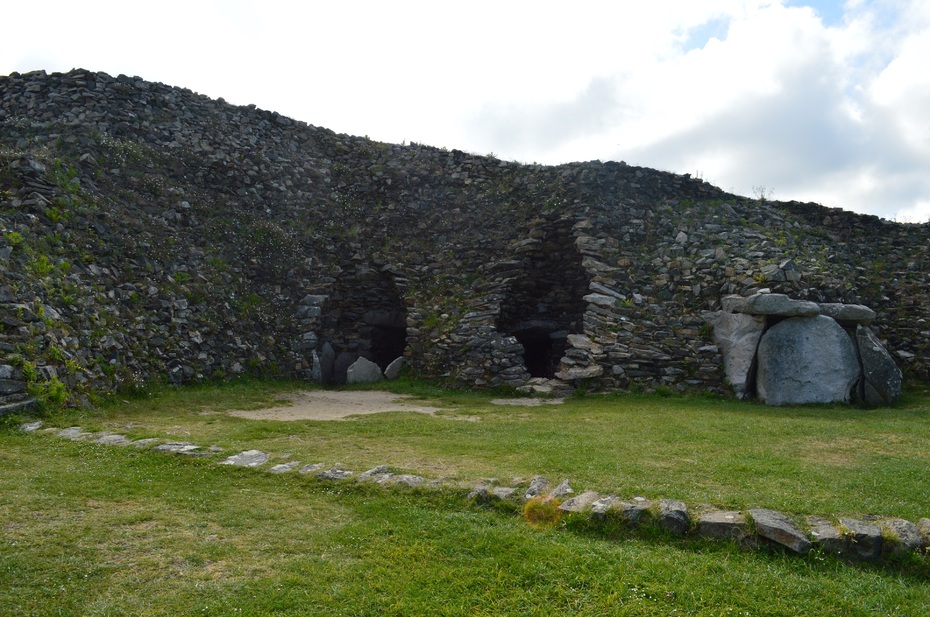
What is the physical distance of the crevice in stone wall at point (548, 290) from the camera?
68.9 ft

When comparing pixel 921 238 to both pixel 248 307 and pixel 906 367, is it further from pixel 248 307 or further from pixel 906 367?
pixel 248 307

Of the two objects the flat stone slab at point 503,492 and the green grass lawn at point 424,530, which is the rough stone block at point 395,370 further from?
the flat stone slab at point 503,492

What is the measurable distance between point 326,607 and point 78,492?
14.0 ft

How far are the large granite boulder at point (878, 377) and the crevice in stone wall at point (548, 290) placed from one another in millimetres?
8473

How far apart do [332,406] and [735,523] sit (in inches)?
447

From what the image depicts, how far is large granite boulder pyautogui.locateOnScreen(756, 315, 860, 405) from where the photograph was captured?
15016 mm

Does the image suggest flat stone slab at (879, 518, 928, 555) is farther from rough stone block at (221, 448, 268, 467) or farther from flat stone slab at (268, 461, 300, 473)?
Result: rough stone block at (221, 448, 268, 467)

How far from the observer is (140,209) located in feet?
58.9

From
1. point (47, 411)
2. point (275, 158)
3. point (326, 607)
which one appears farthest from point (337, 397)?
point (326, 607)

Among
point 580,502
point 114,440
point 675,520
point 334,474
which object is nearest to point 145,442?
point 114,440

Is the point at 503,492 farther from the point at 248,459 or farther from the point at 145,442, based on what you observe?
the point at 145,442

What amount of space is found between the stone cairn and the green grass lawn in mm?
4160

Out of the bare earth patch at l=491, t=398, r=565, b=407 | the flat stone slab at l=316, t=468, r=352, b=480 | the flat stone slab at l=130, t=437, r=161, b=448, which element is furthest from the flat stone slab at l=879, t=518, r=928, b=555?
the bare earth patch at l=491, t=398, r=565, b=407

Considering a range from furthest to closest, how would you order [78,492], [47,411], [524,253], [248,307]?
[524,253], [248,307], [47,411], [78,492]
